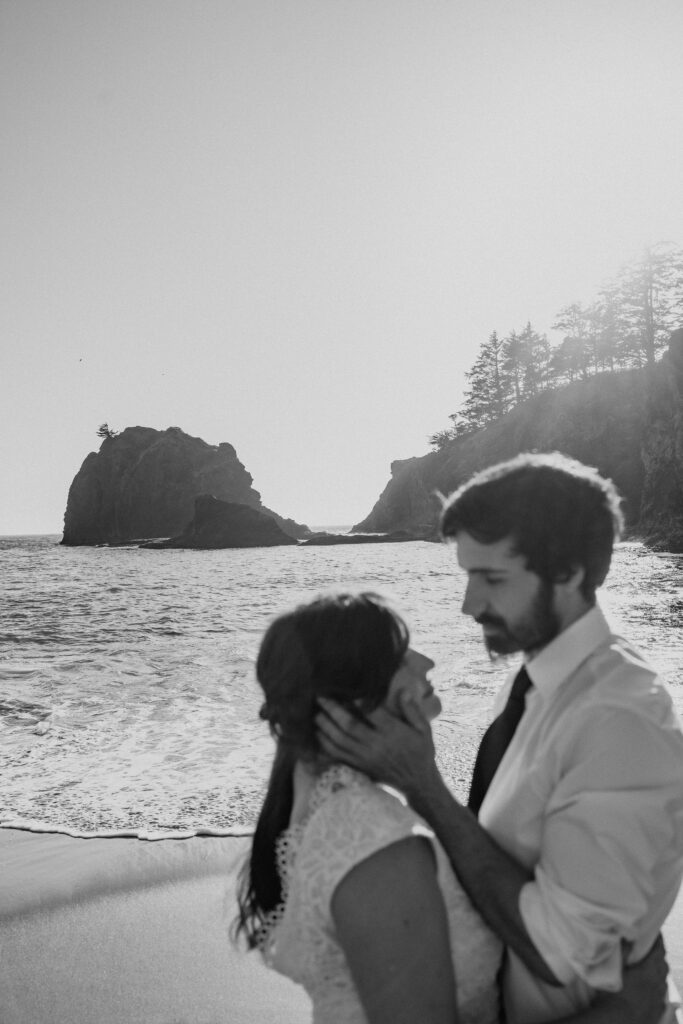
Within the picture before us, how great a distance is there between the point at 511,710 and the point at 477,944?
0.61m

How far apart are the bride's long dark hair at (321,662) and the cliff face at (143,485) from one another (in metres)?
95.1

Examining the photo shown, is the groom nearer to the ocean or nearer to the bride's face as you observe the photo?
the bride's face

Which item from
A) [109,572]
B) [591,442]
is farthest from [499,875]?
[591,442]

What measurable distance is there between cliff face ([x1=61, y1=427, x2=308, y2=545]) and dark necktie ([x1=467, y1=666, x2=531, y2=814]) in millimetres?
94783

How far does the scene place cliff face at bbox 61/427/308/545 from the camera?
9794cm

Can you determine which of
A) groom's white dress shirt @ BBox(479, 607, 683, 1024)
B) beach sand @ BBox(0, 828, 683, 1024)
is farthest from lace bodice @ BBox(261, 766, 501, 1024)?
beach sand @ BBox(0, 828, 683, 1024)

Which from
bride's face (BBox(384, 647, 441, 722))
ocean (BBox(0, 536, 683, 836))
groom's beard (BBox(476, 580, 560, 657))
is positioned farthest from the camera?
ocean (BBox(0, 536, 683, 836))

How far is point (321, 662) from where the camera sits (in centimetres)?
Answer: 168

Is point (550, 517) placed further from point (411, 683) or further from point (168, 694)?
point (168, 694)

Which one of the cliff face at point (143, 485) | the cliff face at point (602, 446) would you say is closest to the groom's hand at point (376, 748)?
the cliff face at point (602, 446)

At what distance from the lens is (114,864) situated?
4.60m

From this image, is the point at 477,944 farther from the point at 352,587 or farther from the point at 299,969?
the point at 352,587

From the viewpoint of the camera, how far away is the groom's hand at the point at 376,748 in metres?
1.67

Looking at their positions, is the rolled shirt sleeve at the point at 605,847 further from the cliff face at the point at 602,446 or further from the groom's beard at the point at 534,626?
the cliff face at the point at 602,446
